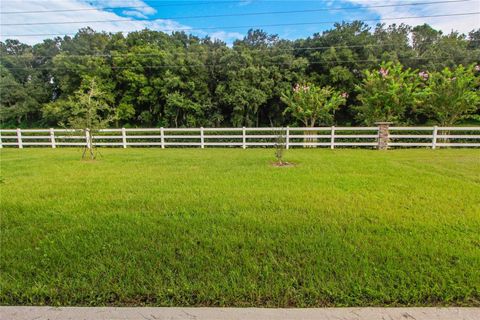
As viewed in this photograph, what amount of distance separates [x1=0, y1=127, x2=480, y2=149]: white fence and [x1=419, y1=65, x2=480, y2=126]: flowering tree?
2.93 feet

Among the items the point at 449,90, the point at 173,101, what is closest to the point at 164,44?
the point at 173,101

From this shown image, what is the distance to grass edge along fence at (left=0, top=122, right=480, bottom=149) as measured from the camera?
1145 centimetres

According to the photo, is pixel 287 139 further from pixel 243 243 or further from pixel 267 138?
pixel 243 243

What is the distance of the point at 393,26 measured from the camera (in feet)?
98.2

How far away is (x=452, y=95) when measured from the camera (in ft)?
39.8

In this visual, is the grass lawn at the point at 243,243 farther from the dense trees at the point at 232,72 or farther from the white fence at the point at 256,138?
the dense trees at the point at 232,72

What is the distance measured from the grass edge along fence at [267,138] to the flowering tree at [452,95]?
0.92m

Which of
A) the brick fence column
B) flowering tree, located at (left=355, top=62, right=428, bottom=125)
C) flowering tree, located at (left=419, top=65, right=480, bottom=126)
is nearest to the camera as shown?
the brick fence column

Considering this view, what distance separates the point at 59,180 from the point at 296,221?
16.9 ft

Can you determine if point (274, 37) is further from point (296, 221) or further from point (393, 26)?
point (296, 221)

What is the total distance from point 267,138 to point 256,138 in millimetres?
557

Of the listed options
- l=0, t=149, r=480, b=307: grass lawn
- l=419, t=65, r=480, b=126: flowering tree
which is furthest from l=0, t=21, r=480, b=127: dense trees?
l=0, t=149, r=480, b=307: grass lawn

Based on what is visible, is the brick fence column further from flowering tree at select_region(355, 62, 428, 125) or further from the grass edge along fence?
flowering tree at select_region(355, 62, 428, 125)

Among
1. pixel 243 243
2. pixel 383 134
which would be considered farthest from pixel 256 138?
pixel 243 243
